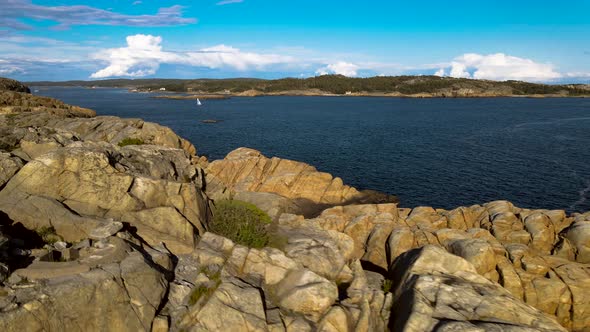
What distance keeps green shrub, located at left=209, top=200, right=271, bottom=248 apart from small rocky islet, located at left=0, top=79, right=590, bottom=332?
702 mm

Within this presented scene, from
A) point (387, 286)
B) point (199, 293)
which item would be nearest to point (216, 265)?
point (199, 293)

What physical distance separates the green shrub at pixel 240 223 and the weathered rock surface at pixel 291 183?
1835 centimetres

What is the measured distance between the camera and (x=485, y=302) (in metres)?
16.3

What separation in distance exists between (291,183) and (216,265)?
98.8ft

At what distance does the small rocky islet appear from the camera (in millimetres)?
14641

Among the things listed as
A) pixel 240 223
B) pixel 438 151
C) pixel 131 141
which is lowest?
pixel 438 151

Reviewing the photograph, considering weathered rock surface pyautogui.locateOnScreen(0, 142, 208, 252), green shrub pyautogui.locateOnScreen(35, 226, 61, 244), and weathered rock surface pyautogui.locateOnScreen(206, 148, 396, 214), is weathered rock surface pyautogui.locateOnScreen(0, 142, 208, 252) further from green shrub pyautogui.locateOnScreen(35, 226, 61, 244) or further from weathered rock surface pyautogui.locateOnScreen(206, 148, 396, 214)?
weathered rock surface pyautogui.locateOnScreen(206, 148, 396, 214)

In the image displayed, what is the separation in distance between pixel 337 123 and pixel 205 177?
95.6 m

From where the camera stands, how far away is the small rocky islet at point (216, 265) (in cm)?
1464

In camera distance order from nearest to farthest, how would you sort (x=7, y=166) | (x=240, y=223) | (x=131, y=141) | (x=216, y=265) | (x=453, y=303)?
(x=453, y=303) < (x=216, y=265) < (x=7, y=166) < (x=240, y=223) < (x=131, y=141)

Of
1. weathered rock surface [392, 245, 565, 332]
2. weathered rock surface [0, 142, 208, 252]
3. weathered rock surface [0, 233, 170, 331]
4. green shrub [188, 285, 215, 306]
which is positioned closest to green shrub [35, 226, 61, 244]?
weathered rock surface [0, 142, 208, 252]

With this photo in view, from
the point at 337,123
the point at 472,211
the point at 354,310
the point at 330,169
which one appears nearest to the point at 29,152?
the point at 354,310

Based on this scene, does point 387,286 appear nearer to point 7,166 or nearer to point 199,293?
point 199,293

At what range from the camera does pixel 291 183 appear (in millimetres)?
48375
